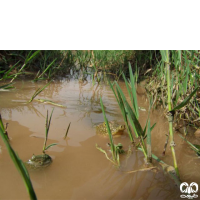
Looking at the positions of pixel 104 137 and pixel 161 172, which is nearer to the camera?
pixel 161 172

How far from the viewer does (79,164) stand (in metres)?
1.02

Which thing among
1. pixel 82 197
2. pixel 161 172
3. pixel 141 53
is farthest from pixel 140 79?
pixel 82 197

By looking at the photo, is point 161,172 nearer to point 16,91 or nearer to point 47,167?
point 47,167

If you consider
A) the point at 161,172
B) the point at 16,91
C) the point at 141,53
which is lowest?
the point at 161,172

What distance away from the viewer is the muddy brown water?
32.5 inches

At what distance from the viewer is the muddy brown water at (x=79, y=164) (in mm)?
826
